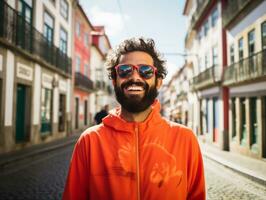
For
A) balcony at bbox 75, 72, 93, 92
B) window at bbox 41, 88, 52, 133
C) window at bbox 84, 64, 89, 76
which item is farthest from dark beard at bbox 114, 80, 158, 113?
window at bbox 84, 64, 89, 76

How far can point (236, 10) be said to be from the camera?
14648mm

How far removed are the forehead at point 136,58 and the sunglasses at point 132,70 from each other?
4 cm

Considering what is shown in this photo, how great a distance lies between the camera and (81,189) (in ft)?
6.95

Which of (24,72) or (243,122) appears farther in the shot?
(243,122)

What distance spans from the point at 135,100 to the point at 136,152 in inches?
14.3

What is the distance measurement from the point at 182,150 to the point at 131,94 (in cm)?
52

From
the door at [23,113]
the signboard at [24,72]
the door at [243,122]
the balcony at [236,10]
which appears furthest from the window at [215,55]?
the door at [23,113]

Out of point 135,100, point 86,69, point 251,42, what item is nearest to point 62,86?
point 86,69

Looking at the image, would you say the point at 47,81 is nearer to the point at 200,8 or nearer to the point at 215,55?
the point at 215,55

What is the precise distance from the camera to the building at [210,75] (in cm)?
1752

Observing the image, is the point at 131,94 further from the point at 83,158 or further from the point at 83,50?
the point at 83,50

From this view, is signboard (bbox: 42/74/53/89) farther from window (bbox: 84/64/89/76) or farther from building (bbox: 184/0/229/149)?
window (bbox: 84/64/89/76)

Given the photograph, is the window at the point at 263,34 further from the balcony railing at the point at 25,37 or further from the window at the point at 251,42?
the balcony railing at the point at 25,37

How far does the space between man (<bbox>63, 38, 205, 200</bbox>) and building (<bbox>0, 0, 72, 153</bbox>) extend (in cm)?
1060
